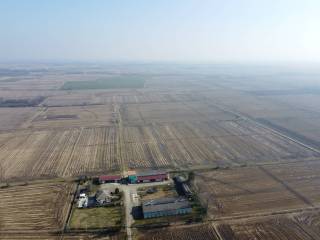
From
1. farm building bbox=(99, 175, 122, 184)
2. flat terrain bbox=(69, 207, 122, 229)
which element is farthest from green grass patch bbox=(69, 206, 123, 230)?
farm building bbox=(99, 175, 122, 184)

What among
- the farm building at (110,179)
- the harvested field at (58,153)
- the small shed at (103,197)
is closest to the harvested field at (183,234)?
the small shed at (103,197)

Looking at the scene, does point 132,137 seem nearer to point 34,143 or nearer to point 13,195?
point 34,143

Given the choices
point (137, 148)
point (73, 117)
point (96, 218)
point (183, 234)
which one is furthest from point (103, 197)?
point (73, 117)

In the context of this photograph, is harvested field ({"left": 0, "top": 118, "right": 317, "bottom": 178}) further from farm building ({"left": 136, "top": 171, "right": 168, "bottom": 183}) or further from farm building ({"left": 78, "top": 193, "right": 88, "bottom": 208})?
farm building ({"left": 78, "top": 193, "right": 88, "bottom": 208})

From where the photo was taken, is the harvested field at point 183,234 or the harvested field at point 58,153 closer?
the harvested field at point 183,234

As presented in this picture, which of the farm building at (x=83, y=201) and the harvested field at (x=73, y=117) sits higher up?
the farm building at (x=83, y=201)

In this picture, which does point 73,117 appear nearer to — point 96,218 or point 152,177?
point 152,177

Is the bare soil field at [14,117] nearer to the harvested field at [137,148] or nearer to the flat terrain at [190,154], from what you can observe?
the flat terrain at [190,154]
